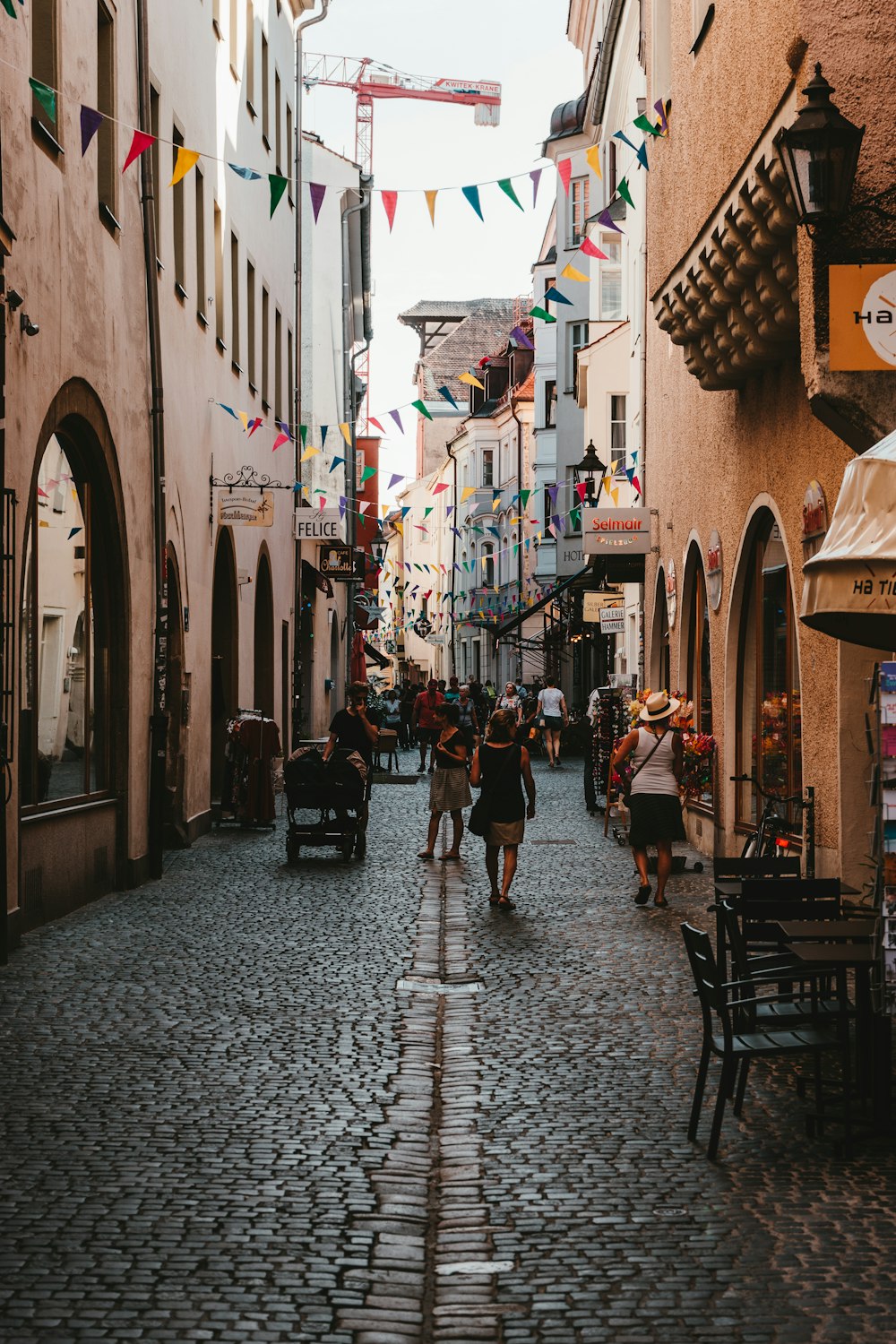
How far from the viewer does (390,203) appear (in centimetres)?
1412

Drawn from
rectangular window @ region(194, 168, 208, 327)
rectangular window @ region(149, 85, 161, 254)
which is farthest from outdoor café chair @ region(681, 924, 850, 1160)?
rectangular window @ region(194, 168, 208, 327)

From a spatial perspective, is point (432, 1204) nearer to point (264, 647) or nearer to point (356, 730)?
point (356, 730)

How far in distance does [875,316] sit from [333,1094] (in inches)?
213

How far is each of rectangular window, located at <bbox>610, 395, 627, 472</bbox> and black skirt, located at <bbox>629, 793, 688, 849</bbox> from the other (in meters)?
23.5

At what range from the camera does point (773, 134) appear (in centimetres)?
1045

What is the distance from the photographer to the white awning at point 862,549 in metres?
6.70

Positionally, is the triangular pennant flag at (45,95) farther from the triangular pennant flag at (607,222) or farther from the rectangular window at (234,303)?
the rectangular window at (234,303)

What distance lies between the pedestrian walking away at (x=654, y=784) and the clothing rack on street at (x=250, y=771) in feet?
23.9

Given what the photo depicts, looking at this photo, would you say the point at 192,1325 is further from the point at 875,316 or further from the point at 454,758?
the point at 454,758

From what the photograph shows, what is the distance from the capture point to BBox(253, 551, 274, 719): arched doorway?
29828 millimetres

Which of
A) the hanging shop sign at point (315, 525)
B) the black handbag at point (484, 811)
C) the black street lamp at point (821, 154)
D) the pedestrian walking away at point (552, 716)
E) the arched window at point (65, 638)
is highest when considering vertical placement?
the black street lamp at point (821, 154)

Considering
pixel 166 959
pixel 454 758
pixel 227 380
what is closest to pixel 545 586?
pixel 227 380

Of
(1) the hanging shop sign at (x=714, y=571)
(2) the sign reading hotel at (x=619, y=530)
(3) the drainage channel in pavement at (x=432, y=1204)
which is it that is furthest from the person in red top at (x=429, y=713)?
(3) the drainage channel in pavement at (x=432, y=1204)

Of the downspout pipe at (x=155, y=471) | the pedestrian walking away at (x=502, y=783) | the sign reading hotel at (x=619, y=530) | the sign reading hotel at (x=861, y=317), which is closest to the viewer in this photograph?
the sign reading hotel at (x=861, y=317)
